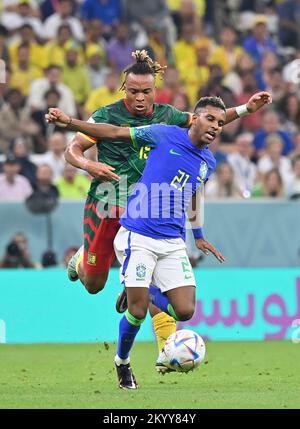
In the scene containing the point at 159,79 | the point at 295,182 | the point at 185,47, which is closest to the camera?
the point at 295,182

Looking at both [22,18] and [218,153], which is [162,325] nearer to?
[218,153]

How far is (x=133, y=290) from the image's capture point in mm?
9750

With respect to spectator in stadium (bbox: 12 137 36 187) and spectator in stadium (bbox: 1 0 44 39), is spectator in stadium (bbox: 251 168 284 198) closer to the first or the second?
spectator in stadium (bbox: 12 137 36 187)

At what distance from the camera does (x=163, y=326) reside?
411 inches

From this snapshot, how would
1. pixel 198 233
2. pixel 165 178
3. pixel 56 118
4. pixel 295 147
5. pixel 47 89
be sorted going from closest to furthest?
pixel 56 118
pixel 165 178
pixel 198 233
pixel 47 89
pixel 295 147

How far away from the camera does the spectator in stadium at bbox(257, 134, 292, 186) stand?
18.2 meters

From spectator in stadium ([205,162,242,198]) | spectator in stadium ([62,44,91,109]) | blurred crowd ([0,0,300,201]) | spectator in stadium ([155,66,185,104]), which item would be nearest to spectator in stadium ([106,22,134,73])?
blurred crowd ([0,0,300,201])

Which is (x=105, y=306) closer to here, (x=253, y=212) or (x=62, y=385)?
(x=253, y=212)

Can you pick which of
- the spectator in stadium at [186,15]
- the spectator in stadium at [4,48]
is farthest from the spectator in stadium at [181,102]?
the spectator in stadium at [4,48]

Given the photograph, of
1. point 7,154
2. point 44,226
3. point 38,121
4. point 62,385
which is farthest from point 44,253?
point 62,385

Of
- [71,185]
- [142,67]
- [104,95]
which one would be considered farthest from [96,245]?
[104,95]

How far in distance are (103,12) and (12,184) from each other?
19.6ft

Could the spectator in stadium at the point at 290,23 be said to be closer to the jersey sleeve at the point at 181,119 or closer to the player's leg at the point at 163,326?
the jersey sleeve at the point at 181,119

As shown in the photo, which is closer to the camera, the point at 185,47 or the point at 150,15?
the point at 185,47
